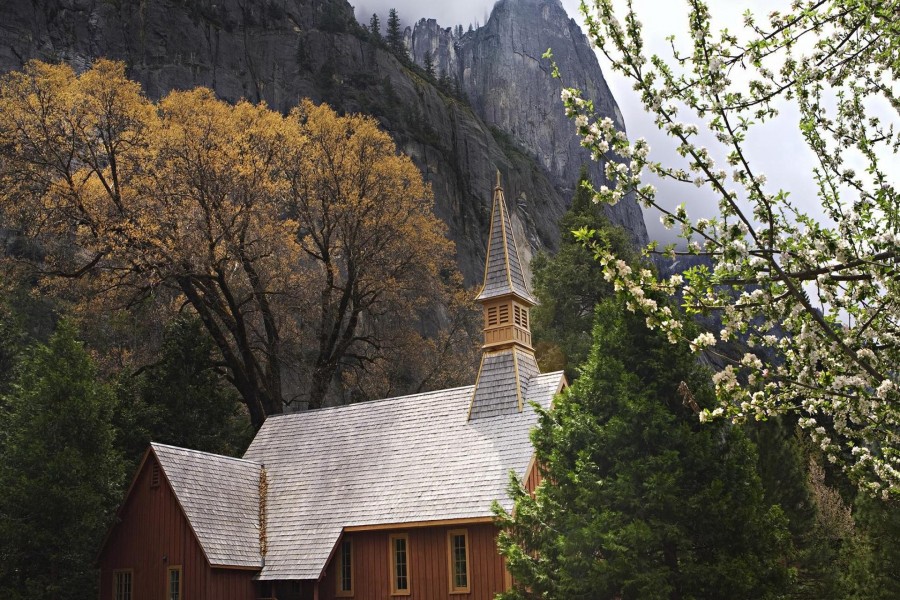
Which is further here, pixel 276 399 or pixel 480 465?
pixel 276 399

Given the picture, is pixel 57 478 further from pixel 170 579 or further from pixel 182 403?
pixel 182 403

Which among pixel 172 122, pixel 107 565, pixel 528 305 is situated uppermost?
pixel 172 122

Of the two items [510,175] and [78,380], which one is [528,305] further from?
[510,175]

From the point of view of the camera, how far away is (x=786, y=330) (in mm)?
9141

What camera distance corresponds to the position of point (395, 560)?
81.0 feet

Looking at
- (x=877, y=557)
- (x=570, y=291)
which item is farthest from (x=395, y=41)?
(x=877, y=557)

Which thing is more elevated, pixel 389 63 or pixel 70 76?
pixel 389 63

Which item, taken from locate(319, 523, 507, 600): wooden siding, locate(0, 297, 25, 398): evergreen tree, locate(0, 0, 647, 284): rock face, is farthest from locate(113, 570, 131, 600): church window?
locate(0, 0, 647, 284): rock face

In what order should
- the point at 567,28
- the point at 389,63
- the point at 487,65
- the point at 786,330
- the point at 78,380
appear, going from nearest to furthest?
the point at 786,330, the point at 78,380, the point at 389,63, the point at 487,65, the point at 567,28

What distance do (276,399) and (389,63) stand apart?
6221 cm

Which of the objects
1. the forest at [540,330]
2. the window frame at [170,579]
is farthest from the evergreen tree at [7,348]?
the window frame at [170,579]

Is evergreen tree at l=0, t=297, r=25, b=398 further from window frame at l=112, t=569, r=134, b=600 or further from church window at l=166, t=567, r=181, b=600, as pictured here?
church window at l=166, t=567, r=181, b=600

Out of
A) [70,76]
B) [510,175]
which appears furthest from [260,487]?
[510,175]

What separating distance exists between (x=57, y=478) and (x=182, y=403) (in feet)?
26.0
